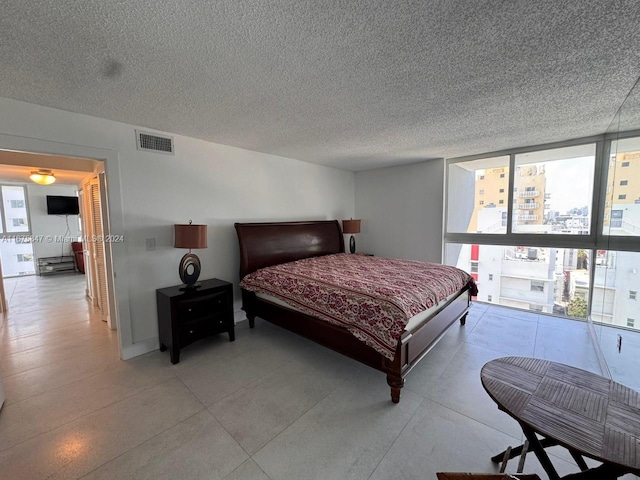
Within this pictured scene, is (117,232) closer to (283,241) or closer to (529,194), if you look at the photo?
(283,241)

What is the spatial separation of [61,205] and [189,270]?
738cm

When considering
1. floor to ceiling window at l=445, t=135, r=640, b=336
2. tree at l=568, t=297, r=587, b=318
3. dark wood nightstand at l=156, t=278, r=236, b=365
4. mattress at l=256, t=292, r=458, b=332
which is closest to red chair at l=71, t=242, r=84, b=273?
dark wood nightstand at l=156, t=278, r=236, b=365

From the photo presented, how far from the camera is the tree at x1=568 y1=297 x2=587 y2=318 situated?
3707mm

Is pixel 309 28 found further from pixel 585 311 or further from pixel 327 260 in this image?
pixel 585 311

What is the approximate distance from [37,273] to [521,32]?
35.3 feet

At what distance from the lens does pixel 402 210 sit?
5180 mm

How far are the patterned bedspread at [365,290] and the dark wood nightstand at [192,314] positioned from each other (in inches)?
A: 17.7

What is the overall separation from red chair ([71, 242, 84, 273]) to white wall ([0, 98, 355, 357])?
20.9 ft

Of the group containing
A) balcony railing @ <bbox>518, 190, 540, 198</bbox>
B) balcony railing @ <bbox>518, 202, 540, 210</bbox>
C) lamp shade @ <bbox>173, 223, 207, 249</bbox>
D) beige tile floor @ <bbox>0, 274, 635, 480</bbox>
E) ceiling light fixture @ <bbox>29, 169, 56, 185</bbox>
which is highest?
ceiling light fixture @ <bbox>29, 169, 56, 185</bbox>

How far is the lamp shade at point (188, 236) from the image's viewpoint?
2.89 meters

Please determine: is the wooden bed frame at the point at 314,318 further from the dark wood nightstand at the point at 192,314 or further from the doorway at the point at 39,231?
the doorway at the point at 39,231

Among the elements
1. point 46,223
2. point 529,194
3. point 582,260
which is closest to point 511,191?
point 529,194

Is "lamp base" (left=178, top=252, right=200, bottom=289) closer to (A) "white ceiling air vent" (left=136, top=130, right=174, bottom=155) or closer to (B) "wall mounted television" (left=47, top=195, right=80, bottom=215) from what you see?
(A) "white ceiling air vent" (left=136, top=130, right=174, bottom=155)

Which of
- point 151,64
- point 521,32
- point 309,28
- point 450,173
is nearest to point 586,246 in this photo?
point 450,173
